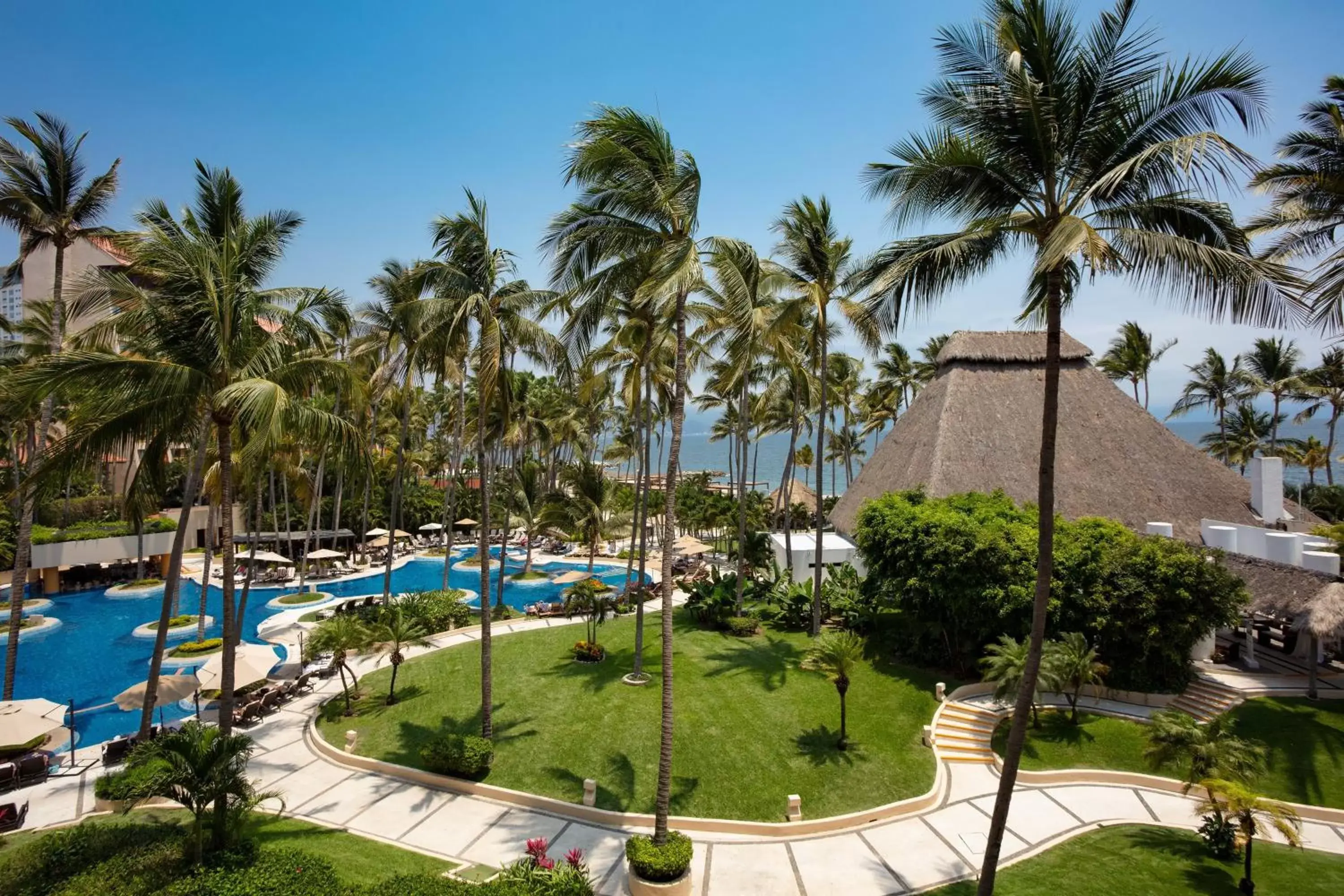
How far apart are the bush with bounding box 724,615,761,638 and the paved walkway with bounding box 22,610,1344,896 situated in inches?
360

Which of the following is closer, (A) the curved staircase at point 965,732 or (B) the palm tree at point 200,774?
(B) the palm tree at point 200,774

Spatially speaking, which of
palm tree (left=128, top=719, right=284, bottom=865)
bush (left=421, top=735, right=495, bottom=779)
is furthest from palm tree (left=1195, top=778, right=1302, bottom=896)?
palm tree (left=128, top=719, right=284, bottom=865)

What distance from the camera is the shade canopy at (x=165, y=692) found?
15.7 meters

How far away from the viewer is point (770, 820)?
13398 millimetres

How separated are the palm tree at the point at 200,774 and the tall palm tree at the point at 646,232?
22.3 feet

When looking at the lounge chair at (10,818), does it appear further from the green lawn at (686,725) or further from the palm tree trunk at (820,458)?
the palm tree trunk at (820,458)

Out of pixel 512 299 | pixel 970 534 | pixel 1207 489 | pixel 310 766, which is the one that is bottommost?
pixel 310 766

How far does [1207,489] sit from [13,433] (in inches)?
2207

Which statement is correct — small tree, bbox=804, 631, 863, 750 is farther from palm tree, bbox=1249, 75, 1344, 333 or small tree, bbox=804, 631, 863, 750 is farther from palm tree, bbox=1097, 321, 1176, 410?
palm tree, bbox=1097, 321, 1176, 410

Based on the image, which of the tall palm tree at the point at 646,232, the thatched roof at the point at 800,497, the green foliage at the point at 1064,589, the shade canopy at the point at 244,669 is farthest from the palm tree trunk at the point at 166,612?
the thatched roof at the point at 800,497

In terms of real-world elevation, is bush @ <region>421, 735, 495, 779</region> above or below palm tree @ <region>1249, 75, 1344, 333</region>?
below

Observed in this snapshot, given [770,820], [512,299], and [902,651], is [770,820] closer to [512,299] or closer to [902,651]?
[902,651]

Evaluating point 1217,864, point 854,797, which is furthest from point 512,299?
point 1217,864

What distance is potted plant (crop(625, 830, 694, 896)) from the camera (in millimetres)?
10609
